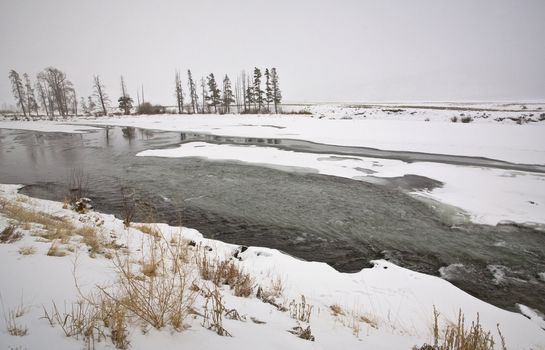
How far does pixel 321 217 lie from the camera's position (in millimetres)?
7758

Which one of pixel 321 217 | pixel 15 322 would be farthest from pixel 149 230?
pixel 321 217

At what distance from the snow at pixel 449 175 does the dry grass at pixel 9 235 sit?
10.0 meters

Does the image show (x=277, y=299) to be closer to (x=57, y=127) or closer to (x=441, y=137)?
(x=441, y=137)

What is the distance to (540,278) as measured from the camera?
16.7ft

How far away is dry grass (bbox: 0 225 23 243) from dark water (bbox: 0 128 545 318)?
2387 millimetres

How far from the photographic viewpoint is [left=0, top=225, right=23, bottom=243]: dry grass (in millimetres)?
4000

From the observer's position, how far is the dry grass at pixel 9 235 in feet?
13.1

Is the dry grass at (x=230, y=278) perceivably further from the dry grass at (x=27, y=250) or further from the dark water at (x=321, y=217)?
the dry grass at (x=27, y=250)

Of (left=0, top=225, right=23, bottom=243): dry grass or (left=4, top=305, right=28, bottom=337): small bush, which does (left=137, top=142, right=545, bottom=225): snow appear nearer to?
(left=4, top=305, right=28, bottom=337): small bush

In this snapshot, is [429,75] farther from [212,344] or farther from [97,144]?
[212,344]

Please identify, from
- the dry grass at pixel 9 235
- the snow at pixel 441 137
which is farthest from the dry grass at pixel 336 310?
the snow at pixel 441 137

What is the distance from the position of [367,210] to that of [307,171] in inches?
182

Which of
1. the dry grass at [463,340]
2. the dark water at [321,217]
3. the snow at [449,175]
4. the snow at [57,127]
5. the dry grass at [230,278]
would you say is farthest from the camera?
the snow at [57,127]

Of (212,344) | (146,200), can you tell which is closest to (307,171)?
(146,200)
